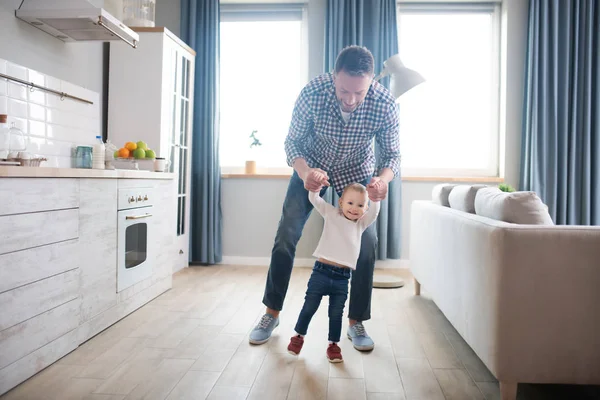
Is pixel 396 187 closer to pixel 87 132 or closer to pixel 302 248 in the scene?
pixel 302 248

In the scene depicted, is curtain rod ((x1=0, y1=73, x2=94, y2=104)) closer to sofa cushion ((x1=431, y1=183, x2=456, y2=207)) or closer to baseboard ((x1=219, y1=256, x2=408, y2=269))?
→ baseboard ((x1=219, y1=256, x2=408, y2=269))

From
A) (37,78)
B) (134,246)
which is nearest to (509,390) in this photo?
(134,246)

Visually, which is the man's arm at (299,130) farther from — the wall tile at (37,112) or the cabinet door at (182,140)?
the cabinet door at (182,140)

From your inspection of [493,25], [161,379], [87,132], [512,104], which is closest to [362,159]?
[161,379]

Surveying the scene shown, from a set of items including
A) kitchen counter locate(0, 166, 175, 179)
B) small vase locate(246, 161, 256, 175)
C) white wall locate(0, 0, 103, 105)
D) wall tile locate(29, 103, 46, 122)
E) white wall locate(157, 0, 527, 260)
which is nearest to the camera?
kitchen counter locate(0, 166, 175, 179)

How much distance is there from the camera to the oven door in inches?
96.0

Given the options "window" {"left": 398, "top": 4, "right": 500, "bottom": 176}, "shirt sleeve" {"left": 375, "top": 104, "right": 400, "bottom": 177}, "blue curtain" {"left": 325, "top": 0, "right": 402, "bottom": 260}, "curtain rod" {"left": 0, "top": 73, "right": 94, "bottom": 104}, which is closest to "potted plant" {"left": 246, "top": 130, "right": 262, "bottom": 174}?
"blue curtain" {"left": 325, "top": 0, "right": 402, "bottom": 260}

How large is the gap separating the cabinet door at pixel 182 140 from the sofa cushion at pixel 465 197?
217 centimetres

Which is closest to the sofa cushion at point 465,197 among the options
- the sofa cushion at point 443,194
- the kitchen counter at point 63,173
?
the sofa cushion at point 443,194

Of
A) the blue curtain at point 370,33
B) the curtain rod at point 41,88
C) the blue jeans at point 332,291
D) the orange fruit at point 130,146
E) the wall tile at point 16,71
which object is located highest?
the blue curtain at point 370,33

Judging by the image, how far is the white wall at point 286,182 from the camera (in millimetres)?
4082

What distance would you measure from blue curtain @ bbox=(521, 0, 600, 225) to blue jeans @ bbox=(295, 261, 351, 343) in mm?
2595

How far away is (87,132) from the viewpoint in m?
3.14

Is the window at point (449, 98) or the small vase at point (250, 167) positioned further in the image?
the window at point (449, 98)
